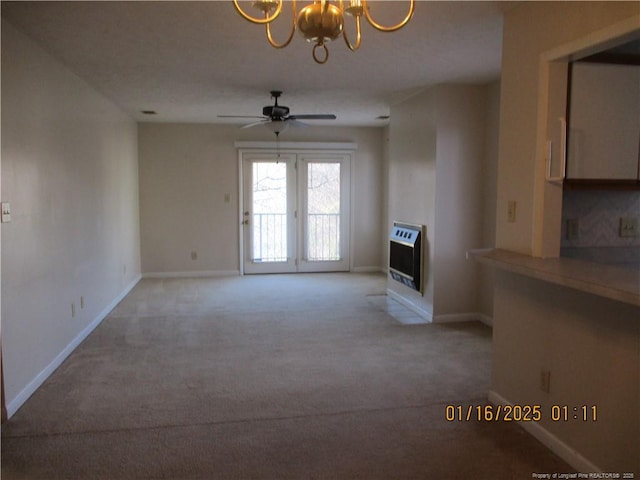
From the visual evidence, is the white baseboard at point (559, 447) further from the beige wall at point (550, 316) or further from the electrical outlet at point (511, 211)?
the electrical outlet at point (511, 211)

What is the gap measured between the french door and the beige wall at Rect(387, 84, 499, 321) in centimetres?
283

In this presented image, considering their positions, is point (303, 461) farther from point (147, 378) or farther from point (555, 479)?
point (147, 378)

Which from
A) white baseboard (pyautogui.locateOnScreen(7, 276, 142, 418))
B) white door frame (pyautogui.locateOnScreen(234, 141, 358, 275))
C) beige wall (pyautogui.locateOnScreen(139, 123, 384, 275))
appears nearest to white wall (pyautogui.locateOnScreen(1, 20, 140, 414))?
white baseboard (pyautogui.locateOnScreen(7, 276, 142, 418))

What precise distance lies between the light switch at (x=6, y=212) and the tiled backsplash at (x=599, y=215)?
318 centimetres

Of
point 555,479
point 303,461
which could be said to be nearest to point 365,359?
point 303,461

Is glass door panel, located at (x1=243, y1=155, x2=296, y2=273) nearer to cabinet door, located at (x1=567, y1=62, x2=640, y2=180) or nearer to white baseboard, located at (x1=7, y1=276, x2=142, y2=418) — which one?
white baseboard, located at (x1=7, y1=276, x2=142, y2=418)

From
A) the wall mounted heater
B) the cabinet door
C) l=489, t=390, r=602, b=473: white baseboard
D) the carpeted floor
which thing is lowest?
the carpeted floor

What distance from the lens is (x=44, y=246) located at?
3.40 meters

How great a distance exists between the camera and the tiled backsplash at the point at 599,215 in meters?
2.71

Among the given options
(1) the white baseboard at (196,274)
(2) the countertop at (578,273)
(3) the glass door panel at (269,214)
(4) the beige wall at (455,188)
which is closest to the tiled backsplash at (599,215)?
(2) the countertop at (578,273)

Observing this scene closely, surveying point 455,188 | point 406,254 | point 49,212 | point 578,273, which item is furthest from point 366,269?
point 578,273

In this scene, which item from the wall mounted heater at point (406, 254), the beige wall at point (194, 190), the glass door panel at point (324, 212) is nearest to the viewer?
the wall mounted heater at point (406, 254)

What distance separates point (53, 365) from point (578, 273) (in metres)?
3.49

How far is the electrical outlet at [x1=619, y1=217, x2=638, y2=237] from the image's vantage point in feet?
9.12
